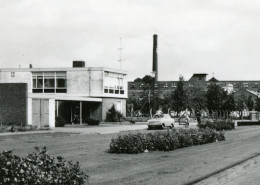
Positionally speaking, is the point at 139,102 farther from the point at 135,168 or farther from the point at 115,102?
the point at 135,168

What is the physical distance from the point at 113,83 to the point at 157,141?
38.8 m

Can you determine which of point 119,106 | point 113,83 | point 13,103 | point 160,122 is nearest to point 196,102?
point 119,106

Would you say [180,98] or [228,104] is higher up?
[180,98]

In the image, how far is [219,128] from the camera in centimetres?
3788

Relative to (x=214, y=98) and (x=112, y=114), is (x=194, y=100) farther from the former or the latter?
(x=112, y=114)

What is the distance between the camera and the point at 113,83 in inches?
2274

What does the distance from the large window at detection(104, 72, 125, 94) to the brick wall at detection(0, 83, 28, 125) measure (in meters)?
18.1

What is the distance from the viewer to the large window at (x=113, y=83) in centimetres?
5615

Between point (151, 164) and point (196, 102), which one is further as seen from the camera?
point (196, 102)

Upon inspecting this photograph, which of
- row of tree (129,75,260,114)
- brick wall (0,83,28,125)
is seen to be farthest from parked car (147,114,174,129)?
row of tree (129,75,260,114)

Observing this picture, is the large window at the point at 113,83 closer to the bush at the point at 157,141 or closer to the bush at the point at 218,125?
the bush at the point at 218,125

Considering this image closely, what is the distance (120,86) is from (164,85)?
8290 cm

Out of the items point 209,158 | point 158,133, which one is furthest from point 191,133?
point 209,158

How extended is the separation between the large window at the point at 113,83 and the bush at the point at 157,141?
33.1 meters
